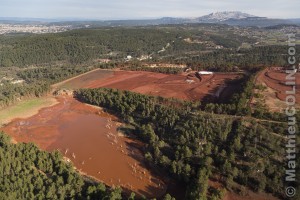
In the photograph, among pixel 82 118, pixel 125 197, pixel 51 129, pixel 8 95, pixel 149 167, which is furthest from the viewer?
pixel 8 95

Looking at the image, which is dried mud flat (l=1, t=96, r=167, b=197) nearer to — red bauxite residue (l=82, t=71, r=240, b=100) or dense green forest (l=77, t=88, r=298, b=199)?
dense green forest (l=77, t=88, r=298, b=199)

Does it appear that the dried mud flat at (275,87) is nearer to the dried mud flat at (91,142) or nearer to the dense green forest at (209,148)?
the dense green forest at (209,148)

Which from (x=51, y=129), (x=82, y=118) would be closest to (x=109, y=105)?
(x=82, y=118)

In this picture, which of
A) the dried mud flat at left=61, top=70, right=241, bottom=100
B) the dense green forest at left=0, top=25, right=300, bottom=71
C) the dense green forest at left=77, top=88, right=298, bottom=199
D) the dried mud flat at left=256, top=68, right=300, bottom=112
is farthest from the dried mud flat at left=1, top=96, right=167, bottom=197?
the dense green forest at left=0, top=25, right=300, bottom=71

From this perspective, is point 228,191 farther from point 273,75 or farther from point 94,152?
point 273,75

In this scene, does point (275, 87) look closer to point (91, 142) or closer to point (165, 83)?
point (165, 83)

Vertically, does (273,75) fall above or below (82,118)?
above
